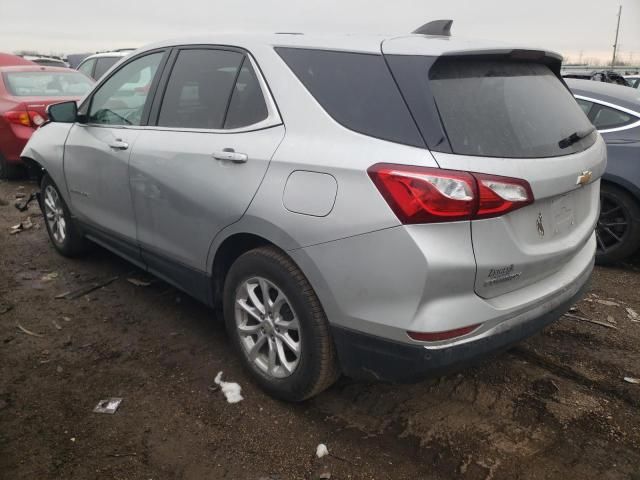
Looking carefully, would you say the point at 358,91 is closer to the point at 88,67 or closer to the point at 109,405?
the point at 109,405

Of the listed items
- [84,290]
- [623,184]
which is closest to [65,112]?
[84,290]

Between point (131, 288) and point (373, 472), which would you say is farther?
point (131, 288)

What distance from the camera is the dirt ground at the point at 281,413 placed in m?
2.33

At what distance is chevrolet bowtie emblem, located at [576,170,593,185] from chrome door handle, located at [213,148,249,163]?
150 cm

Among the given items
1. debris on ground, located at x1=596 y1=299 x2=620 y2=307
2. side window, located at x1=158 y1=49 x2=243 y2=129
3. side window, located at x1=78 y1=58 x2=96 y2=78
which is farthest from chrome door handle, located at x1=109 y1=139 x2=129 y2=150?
side window, located at x1=78 y1=58 x2=96 y2=78

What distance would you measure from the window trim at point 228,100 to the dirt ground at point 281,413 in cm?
130

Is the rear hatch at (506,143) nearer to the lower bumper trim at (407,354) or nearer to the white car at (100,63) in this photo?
the lower bumper trim at (407,354)

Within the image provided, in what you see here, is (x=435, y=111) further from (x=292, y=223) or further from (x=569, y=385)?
(x=569, y=385)

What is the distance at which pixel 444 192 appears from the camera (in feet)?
6.55

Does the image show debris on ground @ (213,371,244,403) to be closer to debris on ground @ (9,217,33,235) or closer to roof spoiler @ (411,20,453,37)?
roof spoiler @ (411,20,453,37)

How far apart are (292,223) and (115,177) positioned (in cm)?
174

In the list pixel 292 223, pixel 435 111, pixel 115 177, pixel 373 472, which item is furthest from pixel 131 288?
pixel 435 111

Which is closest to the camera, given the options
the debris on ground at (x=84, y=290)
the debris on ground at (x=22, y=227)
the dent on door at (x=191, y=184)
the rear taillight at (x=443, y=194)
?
the rear taillight at (x=443, y=194)

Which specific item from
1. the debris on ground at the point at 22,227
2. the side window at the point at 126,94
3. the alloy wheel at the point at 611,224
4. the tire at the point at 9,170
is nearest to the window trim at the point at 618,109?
the alloy wheel at the point at 611,224
